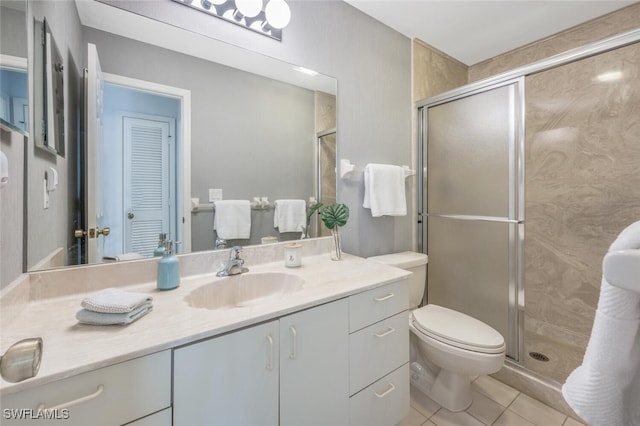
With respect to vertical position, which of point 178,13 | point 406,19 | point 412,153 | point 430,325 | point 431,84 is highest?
point 406,19

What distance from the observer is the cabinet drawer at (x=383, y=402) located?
40.4 inches

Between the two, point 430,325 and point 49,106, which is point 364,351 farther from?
point 49,106

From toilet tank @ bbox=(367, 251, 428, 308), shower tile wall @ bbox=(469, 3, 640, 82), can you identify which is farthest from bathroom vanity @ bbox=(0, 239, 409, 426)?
shower tile wall @ bbox=(469, 3, 640, 82)

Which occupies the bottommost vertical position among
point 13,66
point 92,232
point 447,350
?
point 447,350

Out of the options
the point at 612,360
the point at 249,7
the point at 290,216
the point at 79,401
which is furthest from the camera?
the point at 290,216

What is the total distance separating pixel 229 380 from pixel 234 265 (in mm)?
514

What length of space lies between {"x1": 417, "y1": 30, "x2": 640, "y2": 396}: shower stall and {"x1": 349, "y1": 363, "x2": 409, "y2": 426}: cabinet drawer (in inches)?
35.7

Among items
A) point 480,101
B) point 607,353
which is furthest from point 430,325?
point 480,101

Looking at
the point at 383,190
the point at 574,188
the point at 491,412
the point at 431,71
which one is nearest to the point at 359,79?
the point at 383,190

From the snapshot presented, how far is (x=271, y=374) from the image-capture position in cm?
80

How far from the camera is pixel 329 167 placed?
5.19 feet

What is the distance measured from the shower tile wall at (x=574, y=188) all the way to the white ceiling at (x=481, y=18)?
0.57 m

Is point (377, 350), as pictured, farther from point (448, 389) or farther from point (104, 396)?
point (104, 396)

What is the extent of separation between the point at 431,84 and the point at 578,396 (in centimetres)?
226
